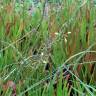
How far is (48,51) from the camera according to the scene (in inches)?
62.5

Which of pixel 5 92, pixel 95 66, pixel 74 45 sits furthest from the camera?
pixel 74 45

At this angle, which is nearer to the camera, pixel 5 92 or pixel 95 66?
pixel 5 92

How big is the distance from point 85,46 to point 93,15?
31 centimetres

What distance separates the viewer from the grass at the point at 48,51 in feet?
4.90

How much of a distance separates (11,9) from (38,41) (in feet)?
1.26

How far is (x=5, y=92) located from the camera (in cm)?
145

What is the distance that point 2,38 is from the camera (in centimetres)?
197

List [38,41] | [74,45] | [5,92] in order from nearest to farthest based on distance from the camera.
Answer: [5,92] < [74,45] < [38,41]

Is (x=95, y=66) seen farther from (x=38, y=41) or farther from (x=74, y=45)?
(x=38, y=41)

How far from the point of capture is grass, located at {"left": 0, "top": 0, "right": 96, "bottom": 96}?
149 cm

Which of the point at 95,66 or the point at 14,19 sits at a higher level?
the point at 14,19

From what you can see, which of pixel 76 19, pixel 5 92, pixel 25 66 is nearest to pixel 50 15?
pixel 76 19

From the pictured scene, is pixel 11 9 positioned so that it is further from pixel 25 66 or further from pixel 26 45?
pixel 25 66

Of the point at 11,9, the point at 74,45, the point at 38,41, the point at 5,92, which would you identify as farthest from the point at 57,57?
the point at 11,9
